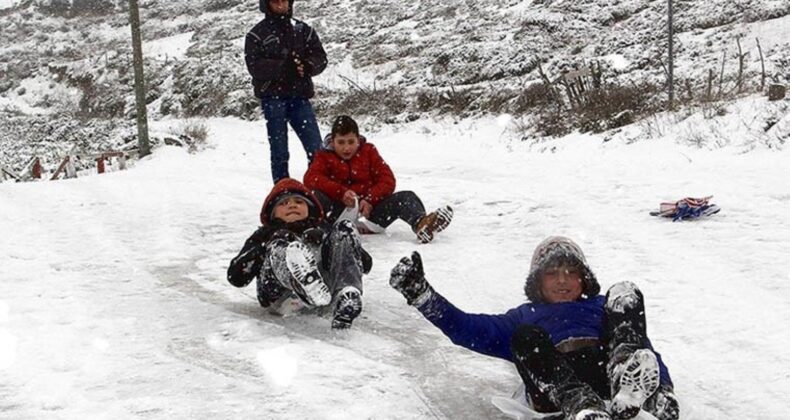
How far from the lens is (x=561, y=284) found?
3.11 meters

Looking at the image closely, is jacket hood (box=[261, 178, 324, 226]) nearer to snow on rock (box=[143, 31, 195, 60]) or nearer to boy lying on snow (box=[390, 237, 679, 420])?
boy lying on snow (box=[390, 237, 679, 420])

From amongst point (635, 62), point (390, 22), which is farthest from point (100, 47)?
point (635, 62)

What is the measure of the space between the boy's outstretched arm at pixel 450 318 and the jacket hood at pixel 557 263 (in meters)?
0.39

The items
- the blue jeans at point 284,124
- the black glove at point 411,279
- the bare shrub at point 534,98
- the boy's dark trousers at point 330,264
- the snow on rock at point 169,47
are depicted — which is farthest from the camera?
the snow on rock at point 169,47

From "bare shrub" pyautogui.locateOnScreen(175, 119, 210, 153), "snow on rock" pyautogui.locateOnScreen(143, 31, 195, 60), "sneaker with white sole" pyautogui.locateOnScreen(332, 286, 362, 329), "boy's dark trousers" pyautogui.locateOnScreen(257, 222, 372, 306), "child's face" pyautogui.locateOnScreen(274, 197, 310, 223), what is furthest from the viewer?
"snow on rock" pyautogui.locateOnScreen(143, 31, 195, 60)

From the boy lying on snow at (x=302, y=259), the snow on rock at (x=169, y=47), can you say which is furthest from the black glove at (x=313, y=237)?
the snow on rock at (x=169, y=47)

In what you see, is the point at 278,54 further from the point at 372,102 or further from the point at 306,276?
the point at 372,102

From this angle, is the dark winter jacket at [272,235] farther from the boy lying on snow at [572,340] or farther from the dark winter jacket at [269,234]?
the boy lying on snow at [572,340]

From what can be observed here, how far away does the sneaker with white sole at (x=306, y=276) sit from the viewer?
334 centimetres

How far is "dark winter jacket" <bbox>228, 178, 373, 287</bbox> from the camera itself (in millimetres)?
3736

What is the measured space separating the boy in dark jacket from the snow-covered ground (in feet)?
3.05

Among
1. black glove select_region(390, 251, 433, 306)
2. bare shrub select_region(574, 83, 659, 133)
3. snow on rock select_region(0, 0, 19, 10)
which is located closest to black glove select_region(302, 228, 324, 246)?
black glove select_region(390, 251, 433, 306)

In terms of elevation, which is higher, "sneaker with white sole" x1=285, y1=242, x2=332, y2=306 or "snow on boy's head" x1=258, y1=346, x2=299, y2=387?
"sneaker with white sole" x1=285, y1=242, x2=332, y2=306

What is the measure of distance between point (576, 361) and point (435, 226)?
3.00m
